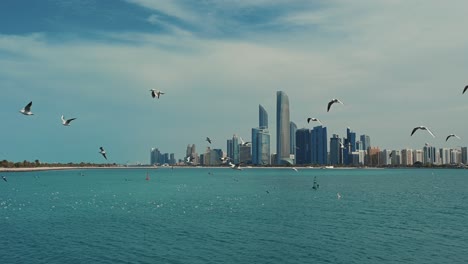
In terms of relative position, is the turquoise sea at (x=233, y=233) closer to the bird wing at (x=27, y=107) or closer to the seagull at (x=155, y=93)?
the bird wing at (x=27, y=107)

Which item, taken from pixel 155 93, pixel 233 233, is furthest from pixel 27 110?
pixel 233 233

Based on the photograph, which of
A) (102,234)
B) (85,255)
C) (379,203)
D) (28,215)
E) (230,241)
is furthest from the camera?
(379,203)

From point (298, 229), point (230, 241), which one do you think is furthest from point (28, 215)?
point (298, 229)

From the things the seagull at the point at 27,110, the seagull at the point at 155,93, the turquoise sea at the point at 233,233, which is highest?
the seagull at the point at 155,93

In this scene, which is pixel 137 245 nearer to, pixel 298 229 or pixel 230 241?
pixel 230 241

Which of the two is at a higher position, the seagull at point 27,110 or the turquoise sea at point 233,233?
the seagull at point 27,110

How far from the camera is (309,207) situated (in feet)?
240

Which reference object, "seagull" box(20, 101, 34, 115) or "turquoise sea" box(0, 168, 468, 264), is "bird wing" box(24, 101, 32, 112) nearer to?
"seagull" box(20, 101, 34, 115)

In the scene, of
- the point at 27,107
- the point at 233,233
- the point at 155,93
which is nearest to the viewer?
the point at 27,107

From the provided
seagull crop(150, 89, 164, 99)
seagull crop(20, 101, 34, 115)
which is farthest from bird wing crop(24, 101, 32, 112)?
seagull crop(150, 89, 164, 99)

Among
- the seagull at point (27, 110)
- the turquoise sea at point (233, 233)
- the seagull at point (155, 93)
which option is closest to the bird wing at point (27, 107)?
the seagull at point (27, 110)

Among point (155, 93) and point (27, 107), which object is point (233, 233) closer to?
point (155, 93)

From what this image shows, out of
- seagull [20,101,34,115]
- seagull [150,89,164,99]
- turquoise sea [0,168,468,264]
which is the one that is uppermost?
seagull [150,89,164,99]

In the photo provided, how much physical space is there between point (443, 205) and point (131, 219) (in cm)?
5442
